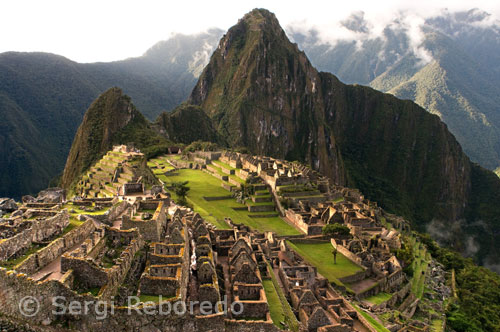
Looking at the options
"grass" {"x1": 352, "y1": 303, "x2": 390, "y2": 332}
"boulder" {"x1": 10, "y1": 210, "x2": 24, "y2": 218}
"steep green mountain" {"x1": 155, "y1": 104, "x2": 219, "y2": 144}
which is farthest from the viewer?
"steep green mountain" {"x1": 155, "y1": 104, "x2": 219, "y2": 144}

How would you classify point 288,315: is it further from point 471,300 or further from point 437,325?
point 471,300

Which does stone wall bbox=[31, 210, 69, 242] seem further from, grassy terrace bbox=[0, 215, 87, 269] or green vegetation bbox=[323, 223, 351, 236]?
green vegetation bbox=[323, 223, 351, 236]

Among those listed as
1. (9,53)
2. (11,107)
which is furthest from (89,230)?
(9,53)

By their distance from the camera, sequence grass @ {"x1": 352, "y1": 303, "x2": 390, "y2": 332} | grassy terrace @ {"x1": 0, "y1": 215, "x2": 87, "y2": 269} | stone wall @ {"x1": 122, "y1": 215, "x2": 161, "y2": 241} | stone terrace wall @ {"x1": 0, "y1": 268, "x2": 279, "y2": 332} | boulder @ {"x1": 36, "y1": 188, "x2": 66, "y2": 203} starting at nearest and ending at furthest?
stone terrace wall @ {"x1": 0, "y1": 268, "x2": 279, "y2": 332} → grassy terrace @ {"x1": 0, "y1": 215, "x2": 87, "y2": 269} → stone wall @ {"x1": 122, "y1": 215, "x2": 161, "y2": 241} → grass @ {"x1": 352, "y1": 303, "x2": 390, "y2": 332} → boulder @ {"x1": 36, "y1": 188, "x2": 66, "y2": 203}

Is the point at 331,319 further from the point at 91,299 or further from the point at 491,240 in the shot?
the point at 491,240

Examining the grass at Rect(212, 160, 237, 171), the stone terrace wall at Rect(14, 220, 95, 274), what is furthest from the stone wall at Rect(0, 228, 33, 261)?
the grass at Rect(212, 160, 237, 171)
